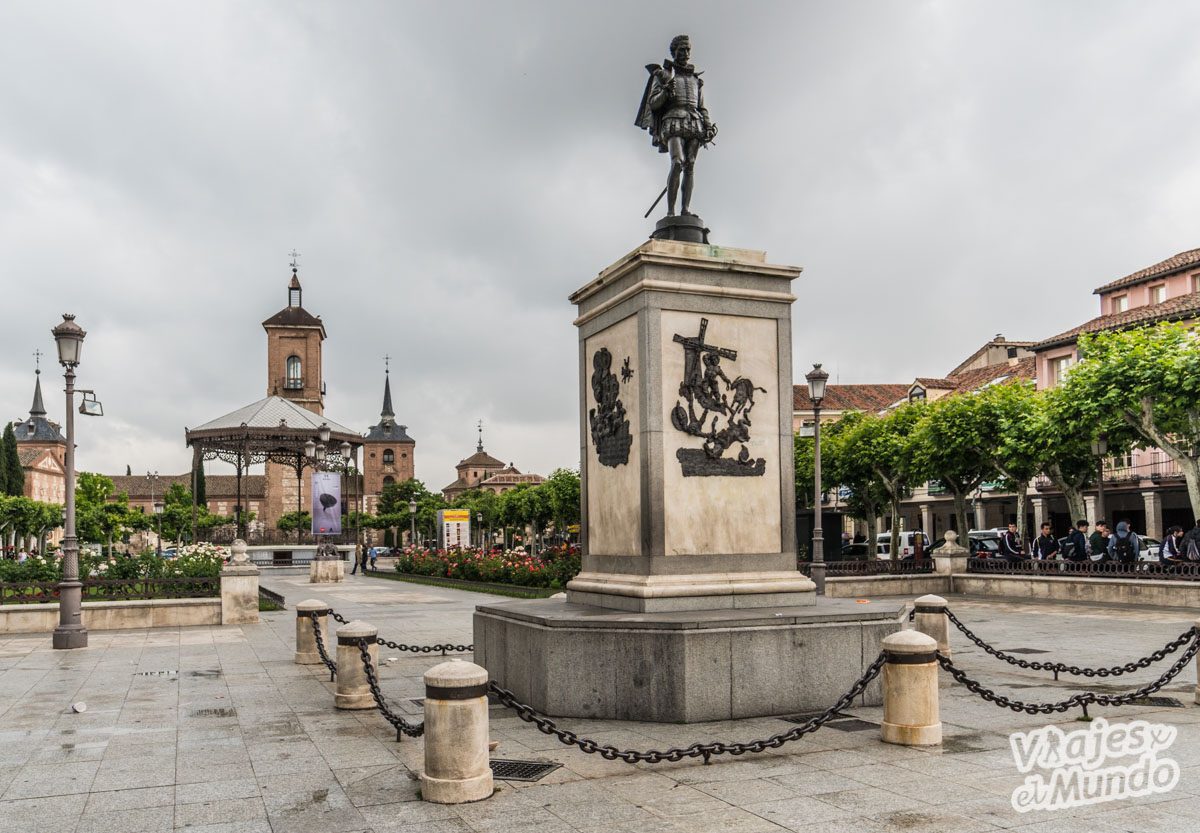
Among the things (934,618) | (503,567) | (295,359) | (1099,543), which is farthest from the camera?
(295,359)

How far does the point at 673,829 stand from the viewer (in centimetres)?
556

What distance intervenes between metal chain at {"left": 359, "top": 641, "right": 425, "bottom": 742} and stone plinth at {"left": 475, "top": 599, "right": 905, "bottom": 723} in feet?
4.28

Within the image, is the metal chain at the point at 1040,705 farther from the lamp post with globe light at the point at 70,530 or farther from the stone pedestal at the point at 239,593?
the stone pedestal at the point at 239,593

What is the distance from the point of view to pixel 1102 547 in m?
25.0

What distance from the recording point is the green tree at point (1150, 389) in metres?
25.5

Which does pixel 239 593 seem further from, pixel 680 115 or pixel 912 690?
pixel 912 690

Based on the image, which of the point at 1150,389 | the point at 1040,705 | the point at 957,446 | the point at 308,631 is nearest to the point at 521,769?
the point at 1040,705

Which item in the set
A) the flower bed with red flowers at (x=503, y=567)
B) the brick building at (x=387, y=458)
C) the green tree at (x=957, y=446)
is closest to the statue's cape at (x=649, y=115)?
the flower bed with red flowers at (x=503, y=567)

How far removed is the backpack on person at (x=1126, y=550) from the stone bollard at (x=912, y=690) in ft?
60.1

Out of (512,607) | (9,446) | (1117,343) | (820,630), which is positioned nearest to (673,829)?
(820,630)

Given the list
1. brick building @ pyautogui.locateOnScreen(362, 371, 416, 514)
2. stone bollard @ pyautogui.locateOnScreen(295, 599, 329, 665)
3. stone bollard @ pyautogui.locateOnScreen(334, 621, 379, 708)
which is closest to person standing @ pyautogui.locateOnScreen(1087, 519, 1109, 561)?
stone bollard @ pyautogui.locateOnScreen(295, 599, 329, 665)

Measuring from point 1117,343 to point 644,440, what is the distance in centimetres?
2437

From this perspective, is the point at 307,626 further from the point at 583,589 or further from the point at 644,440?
A: the point at 644,440

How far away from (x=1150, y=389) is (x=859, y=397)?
52.4 meters
